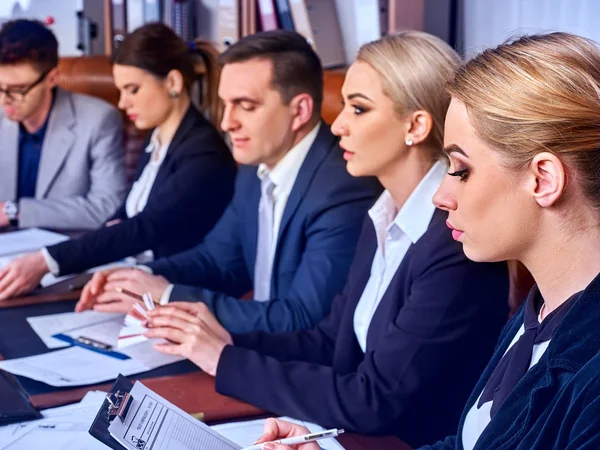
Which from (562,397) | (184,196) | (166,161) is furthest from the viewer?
(166,161)

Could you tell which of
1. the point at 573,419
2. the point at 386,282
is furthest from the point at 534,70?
the point at 386,282

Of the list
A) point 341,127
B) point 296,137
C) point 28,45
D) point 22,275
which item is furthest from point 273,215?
point 28,45

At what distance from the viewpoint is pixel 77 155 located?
11.0ft

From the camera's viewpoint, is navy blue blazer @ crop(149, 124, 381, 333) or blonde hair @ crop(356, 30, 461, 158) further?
navy blue blazer @ crop(149, 124, 381, 333)

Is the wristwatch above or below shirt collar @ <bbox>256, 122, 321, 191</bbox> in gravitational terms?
below

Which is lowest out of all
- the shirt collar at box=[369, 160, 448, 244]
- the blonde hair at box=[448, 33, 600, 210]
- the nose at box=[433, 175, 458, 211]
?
the shirt collar at box=[369, 160, 448, 244]

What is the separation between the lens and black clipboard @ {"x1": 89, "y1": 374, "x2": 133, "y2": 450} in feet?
3.44

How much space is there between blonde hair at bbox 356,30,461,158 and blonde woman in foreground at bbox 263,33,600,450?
440 mm

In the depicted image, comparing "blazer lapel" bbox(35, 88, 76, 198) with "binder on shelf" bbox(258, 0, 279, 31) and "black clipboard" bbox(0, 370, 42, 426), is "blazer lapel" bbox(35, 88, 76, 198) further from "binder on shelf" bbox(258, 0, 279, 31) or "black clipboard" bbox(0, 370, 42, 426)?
"black clipboard" bbox(0, 370, 42, 426)

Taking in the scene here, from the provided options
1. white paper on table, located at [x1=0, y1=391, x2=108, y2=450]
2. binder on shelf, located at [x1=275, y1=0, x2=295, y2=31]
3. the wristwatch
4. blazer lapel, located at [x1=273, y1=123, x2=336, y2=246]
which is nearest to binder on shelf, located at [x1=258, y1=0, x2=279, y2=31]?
binder on shelf, located at [x1=275, y1=0, x2=295, y2=31]

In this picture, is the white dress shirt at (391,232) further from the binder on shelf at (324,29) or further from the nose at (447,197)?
the binder on shelf at (324,29)

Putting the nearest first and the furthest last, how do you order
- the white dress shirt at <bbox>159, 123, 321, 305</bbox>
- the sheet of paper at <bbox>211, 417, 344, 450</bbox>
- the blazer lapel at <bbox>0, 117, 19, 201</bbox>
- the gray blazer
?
the sheet of paper at <bbox>211, 417, 344, 450</bbox> → the white dress shirt at <bbox>159, 123, 321, 305</bbox> → the gray blazer → the blazer lapel at <bbox>0, 117, 19, 201</bbox>

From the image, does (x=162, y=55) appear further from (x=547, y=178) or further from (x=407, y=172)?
(x=547, y=178)

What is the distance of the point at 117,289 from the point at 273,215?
472mm
